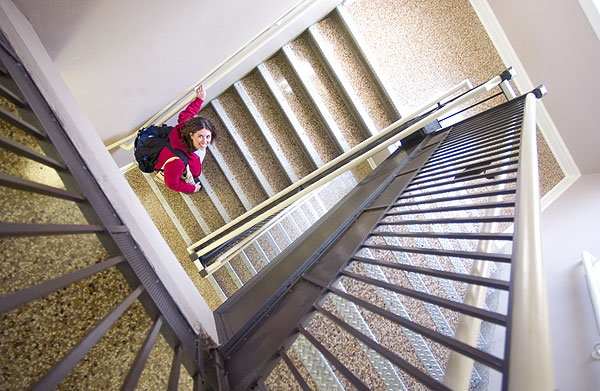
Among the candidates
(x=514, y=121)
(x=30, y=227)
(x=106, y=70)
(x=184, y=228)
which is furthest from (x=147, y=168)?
(x=514, y=121)

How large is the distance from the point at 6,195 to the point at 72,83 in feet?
3.85

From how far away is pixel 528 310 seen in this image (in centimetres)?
52

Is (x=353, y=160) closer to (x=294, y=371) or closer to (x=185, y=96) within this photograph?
(x=185, y=96)

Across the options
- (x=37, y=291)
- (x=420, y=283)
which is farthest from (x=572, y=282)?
(x=37, y=291)

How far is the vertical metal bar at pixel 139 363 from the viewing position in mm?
654

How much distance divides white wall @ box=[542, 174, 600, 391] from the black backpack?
7.51ft

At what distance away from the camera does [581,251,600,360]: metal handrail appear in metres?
1.53

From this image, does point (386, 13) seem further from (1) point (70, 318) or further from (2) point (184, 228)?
(1) point (70, 318)

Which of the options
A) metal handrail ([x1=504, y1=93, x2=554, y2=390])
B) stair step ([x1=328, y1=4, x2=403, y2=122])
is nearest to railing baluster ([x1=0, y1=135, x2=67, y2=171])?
A: metal handrail ([x1=504, y1=93, x2=554, y2=390])

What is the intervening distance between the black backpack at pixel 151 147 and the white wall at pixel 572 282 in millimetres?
2288

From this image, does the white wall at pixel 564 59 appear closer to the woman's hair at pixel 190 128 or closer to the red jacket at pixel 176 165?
the woman's hair at pixel 190 128

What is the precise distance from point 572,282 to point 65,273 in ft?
7.63

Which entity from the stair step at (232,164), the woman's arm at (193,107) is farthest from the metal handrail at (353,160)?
the stair step at (232,164)

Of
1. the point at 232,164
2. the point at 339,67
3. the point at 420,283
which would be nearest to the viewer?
the point at 420,283
